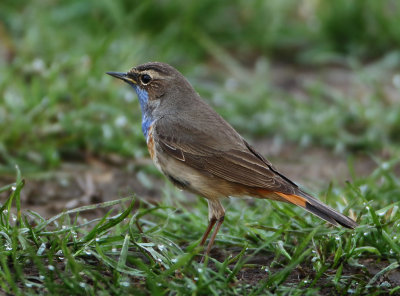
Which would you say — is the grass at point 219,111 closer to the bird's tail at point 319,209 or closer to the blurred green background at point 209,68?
the blurred green background at point 209,68

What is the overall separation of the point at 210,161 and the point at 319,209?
1.04 metres

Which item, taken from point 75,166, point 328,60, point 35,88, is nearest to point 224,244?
point 75,166

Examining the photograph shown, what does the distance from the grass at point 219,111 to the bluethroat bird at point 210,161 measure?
27 centimetres

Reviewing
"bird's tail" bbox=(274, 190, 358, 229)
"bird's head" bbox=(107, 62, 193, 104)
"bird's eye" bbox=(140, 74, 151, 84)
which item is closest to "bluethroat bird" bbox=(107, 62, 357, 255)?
"bird's tail" bbox=(274, 190, 358, 229)

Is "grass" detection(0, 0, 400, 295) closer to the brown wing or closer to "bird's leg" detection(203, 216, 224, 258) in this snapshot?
Answer: "bird's leg" detection(203, 216, 224, 258)

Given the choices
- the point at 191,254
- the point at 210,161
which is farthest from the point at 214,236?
the point at 191,254

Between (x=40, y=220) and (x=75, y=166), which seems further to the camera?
(x=75, y=166)

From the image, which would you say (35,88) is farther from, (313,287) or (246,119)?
(313,287)

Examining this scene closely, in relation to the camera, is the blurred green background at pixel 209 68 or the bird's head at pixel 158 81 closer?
the bird's head at pixel 158 81


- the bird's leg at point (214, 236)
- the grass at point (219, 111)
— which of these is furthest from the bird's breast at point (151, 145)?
the bird's leg at point (214, 236)

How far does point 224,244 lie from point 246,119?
375 cm

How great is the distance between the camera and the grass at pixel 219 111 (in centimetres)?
506

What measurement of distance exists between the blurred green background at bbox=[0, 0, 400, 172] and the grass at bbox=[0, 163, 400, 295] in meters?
2.14

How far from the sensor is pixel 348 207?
230 inches
